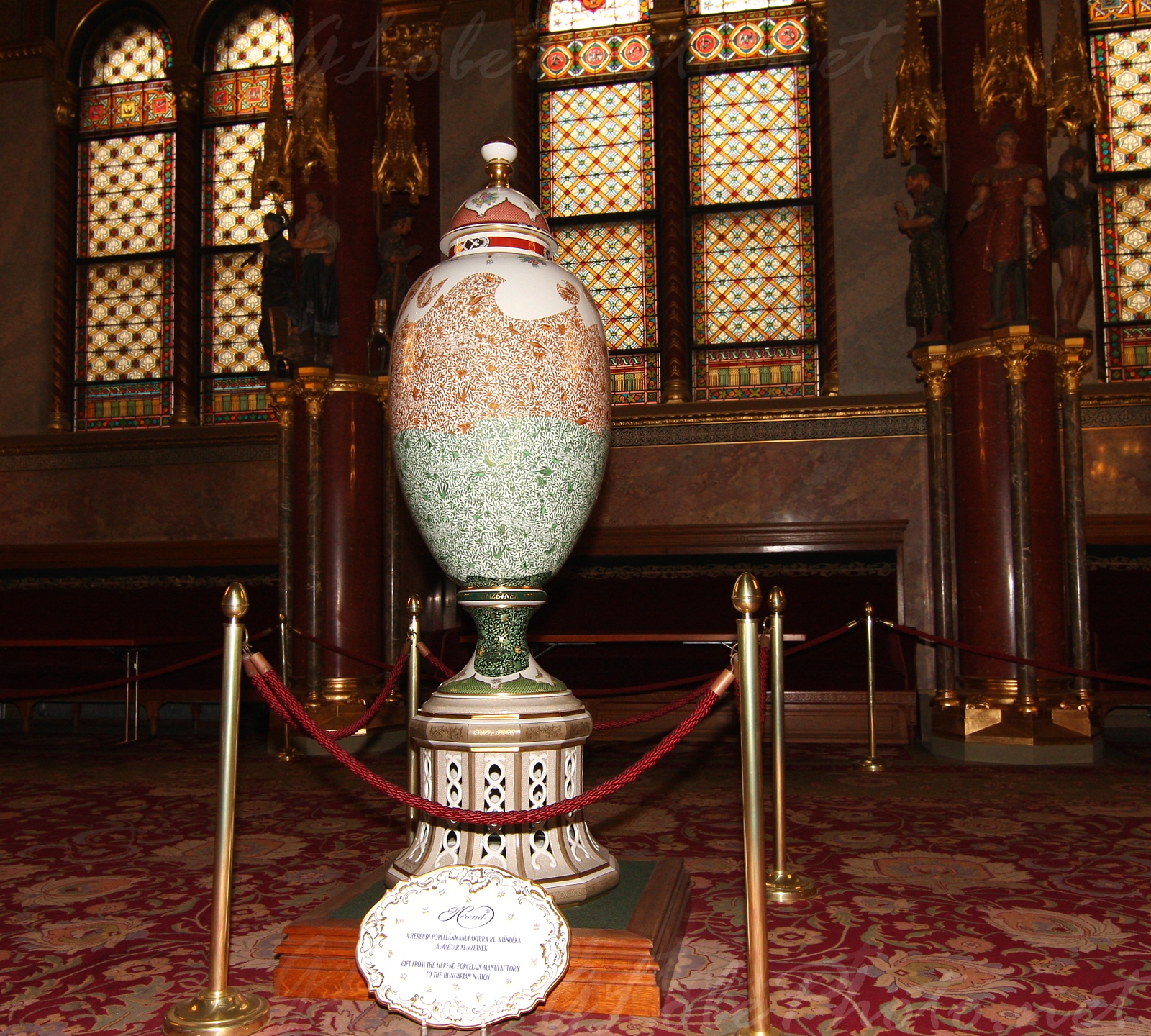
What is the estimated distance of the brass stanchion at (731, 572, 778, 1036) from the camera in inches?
98.4

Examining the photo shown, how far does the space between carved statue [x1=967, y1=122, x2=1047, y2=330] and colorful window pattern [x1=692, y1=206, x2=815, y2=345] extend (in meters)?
2.60

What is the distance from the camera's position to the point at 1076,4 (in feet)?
31.4

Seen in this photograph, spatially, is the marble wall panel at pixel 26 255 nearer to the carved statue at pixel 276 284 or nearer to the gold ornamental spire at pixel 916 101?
the carved statue at pixel 276 284

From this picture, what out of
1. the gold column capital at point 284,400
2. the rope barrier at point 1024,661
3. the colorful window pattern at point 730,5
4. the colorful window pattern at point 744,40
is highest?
the colorful window pattern at point 730,5

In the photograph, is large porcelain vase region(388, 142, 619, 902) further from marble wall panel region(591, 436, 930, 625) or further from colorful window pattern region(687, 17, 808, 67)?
colorful window pattern region(687, 17, 808, 67)

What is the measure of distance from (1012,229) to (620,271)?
407cm

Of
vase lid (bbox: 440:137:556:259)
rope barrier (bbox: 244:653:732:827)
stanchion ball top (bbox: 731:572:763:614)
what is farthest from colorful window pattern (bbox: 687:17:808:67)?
rope barrier (bbox: 244:653:732:827)

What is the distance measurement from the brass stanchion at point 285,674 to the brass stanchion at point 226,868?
4.78 meters

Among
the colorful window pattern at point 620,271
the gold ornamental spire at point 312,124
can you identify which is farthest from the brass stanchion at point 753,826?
the colorful window pattern at point 620,271

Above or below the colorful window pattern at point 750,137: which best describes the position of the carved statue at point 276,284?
below

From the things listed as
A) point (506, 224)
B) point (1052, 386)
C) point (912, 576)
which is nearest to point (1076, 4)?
point (1052, 386)

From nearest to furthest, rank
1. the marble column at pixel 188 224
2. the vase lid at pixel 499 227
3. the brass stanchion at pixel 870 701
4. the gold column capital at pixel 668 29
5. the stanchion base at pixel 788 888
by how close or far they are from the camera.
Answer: the vase lid at pixel 499 227, the stanchion base at pixel 788 888, the brass stanchion at pixel 870 701, the gold column capital at pixel 668 29, the marble column at pixel 188 224

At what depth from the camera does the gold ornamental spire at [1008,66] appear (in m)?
7.48

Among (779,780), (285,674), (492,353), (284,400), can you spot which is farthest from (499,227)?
(284,400)
